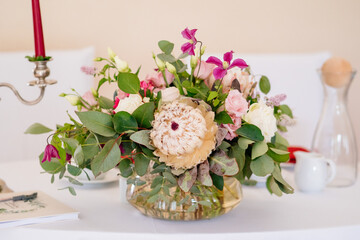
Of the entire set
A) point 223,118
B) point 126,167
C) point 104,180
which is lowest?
point 104,180

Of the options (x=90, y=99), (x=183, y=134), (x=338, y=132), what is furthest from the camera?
(x=338, y=132)

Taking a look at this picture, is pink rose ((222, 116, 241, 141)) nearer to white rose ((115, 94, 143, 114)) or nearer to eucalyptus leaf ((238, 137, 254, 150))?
eucalyptus leaf ((238, 137, 254, 150))

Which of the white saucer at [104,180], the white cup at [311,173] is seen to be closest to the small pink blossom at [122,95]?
the white saucer at [104,180]

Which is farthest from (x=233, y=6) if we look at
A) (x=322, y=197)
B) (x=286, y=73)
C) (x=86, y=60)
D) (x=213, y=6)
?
(x=322, y=197)

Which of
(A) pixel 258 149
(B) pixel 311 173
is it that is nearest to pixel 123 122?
(A) pixel 258 149

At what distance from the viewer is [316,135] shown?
141 centimetres

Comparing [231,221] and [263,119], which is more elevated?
[263,119]

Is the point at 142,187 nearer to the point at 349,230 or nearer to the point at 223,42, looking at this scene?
the point at 349,230

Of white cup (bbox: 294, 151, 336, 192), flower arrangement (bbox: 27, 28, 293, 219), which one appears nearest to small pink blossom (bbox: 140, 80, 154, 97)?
flower arrangement (bbox: 27, 28, 293, 219)

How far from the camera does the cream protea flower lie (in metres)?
0.89

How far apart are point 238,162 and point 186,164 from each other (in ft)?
0.38

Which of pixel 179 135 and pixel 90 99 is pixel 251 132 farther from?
pixel 90 99

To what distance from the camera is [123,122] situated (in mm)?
934

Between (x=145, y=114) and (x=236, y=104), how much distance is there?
0.54 feet
